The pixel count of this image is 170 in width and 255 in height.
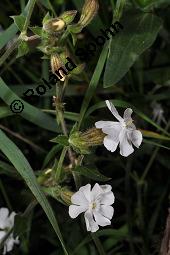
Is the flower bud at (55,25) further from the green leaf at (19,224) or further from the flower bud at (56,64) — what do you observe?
the green leaf at (19,224)

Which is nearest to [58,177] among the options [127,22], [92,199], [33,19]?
[92,199]

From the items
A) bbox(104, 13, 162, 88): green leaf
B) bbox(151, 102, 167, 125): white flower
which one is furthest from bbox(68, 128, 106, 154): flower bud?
bbox(151, 102, 167, 125): white flower

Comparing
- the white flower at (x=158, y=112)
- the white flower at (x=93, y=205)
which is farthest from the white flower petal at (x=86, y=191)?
the white flower at (x=158, y=112)

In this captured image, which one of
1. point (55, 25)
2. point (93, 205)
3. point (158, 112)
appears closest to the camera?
point (55, 25)

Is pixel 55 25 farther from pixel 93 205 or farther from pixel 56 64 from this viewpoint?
pixel 93 205

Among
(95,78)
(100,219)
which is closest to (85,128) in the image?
(95,78)

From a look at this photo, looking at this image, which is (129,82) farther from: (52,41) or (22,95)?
(52,41)
